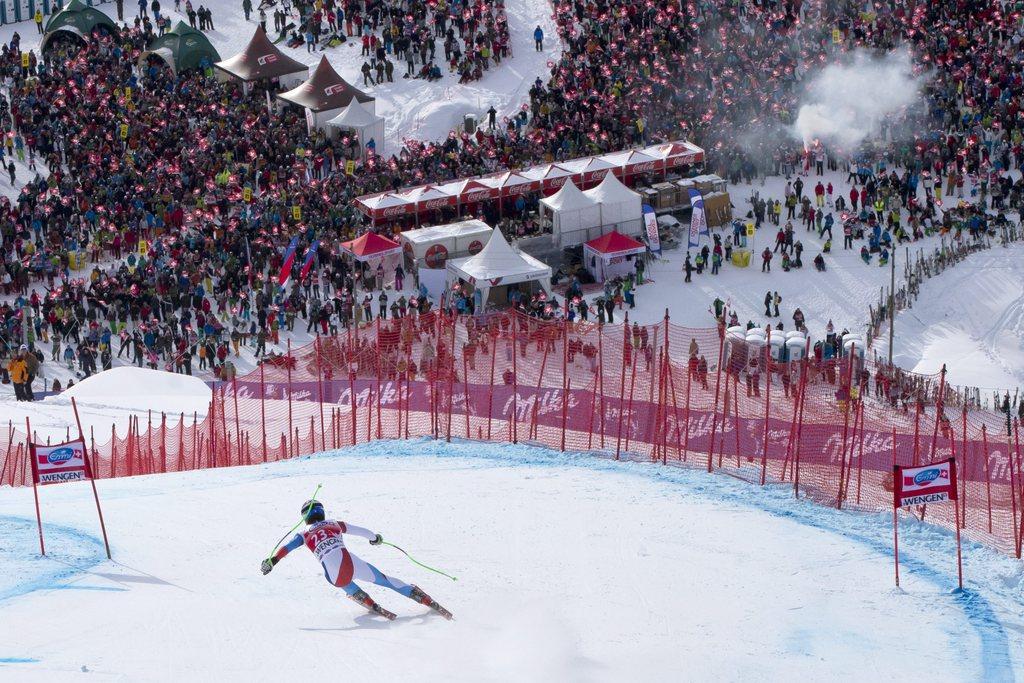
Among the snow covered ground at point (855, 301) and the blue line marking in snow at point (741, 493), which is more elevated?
the snow covered ground at point (855, 301)

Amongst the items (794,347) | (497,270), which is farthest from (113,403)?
(794,347)

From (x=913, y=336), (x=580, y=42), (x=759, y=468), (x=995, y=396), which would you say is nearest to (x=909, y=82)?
(x=580, y=42)

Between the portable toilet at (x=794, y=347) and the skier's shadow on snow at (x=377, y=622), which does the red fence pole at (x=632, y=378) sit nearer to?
the portable toilet at (x=794, y=347)

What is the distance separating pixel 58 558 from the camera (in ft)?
50.8

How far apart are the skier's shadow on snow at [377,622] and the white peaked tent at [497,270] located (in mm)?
18667

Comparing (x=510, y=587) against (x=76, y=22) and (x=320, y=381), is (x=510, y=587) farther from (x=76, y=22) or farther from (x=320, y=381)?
(x=76, y=22)

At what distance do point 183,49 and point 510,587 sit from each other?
29852 mm

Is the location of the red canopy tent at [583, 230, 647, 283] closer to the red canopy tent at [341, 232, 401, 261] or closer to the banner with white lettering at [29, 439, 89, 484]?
the red canopy tent at [341, 232, 401, 261]

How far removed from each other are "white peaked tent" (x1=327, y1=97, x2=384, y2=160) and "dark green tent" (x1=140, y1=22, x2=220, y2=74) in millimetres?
4978

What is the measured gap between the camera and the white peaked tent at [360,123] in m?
38.8

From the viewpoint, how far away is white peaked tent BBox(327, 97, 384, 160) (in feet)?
127

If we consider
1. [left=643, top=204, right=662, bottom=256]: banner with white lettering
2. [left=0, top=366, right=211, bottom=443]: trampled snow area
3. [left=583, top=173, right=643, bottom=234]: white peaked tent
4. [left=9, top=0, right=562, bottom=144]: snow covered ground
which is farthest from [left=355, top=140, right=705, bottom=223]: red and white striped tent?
[left=0, top=366, right=211, bottom=443]: trampled snow area

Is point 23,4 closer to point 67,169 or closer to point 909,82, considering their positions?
point 67,169

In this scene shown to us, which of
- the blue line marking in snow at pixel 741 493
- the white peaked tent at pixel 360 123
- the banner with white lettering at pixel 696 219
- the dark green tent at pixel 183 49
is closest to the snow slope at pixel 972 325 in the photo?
the banner with white lettering at pixel 696 219
